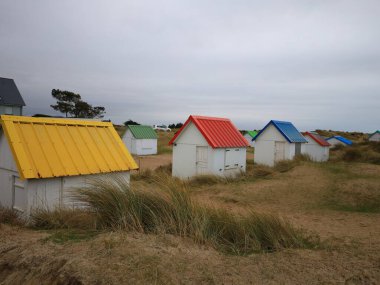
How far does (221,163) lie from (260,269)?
43.3 feet

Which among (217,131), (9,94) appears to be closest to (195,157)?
(217,131)

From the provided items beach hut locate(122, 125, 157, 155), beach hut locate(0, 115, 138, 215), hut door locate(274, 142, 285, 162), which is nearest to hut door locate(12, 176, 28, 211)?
beach hut locate(0, 115, 138, 215)

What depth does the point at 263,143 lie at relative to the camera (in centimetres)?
2348

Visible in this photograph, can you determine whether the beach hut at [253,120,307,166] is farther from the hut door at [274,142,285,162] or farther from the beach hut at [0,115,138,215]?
the beach hut at [0,115,138,215]

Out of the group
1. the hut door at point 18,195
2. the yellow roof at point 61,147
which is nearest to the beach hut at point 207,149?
the yellow roof at point 61,147

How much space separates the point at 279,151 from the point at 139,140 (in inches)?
676

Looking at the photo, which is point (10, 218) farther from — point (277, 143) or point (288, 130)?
point (288, 130)

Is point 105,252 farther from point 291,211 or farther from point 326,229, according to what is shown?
point 291,211

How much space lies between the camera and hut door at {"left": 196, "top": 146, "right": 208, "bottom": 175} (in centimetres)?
1688

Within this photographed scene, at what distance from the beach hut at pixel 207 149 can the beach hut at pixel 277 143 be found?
4.94 m

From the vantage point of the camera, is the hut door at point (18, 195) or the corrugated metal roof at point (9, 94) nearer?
the hut door at point (18, 195)

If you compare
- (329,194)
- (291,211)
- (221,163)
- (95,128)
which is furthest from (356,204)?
(95,128)

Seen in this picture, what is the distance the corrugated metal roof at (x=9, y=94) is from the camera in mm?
48250

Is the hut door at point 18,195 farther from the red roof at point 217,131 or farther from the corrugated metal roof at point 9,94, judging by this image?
the corrugated metal roof at point 9,94
